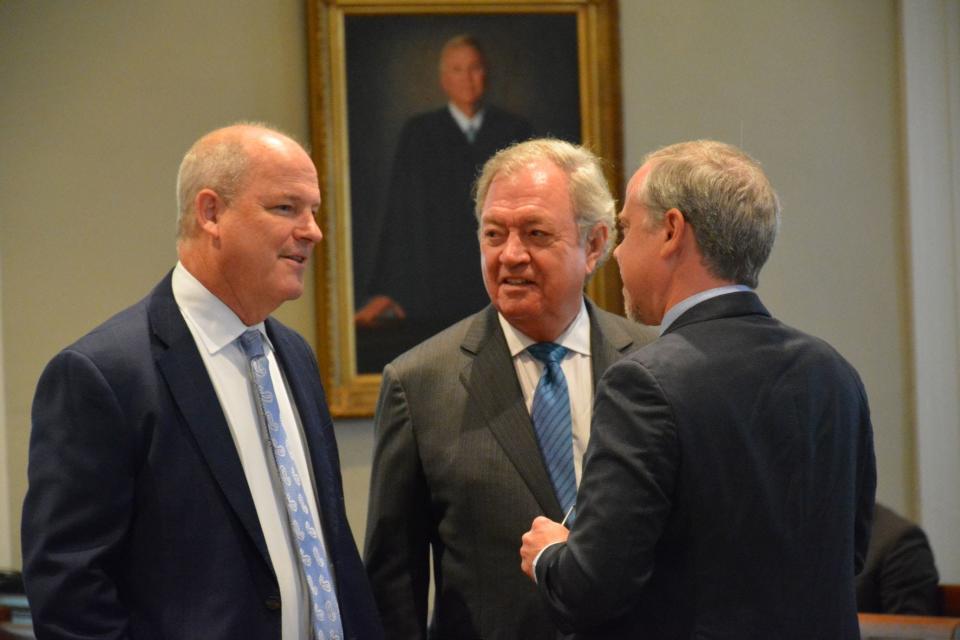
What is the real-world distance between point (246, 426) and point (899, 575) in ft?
7.86

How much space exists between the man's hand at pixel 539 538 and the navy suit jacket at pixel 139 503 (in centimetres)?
49

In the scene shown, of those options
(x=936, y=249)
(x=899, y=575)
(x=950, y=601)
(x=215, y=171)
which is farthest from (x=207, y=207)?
(x=936, y=249)

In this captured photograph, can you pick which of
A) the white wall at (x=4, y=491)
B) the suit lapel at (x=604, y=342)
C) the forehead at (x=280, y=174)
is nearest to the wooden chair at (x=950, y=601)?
the suit lapel at (x=604, y=342)

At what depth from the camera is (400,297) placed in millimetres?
4379

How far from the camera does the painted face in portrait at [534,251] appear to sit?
2.68 metres

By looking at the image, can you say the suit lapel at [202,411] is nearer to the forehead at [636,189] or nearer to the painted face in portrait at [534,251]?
the painted face in portrait at [534,251]

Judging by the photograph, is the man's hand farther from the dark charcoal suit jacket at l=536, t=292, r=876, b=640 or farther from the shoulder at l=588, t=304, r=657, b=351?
the shoulder at l=588, t=304, r=657, b=351

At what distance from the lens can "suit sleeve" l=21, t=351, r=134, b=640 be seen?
1.99 m

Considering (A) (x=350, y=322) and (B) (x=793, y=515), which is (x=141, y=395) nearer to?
(B) (x=793, y=515)

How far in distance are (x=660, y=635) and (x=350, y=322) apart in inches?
103

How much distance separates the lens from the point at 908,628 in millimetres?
3111

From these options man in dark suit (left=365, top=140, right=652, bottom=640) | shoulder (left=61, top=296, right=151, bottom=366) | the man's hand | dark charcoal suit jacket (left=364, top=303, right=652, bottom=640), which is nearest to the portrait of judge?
man in dark suit (left=365, top=140, right=652, bottom=640)

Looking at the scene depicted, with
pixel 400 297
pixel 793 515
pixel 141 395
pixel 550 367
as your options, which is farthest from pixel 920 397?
pixel 141 395

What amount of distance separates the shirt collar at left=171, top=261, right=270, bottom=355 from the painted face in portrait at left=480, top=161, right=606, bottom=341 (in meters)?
0.64
